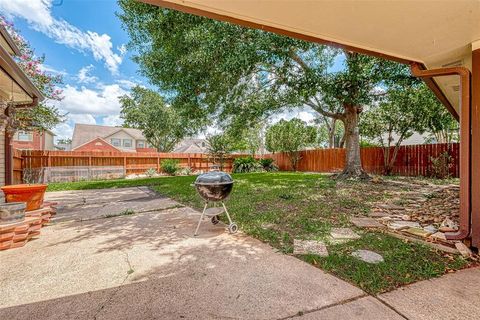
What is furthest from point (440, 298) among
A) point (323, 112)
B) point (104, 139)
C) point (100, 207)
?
point (104, 139)

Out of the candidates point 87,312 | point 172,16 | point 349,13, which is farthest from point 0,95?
point 349,13

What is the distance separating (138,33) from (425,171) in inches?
468

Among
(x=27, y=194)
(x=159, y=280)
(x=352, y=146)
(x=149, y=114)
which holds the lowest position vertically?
(x=159, y=280)

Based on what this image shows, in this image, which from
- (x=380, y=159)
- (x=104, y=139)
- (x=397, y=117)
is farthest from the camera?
(x=104, y=139)

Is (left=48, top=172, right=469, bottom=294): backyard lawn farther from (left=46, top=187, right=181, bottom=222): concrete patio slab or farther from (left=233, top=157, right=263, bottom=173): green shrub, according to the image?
(left=233, top=157, right=263, bottom=173): green shrub

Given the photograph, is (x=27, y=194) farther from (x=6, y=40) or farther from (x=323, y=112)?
(x=323, y=112)

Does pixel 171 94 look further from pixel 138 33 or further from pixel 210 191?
pixel 210 191

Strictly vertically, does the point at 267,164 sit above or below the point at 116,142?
below

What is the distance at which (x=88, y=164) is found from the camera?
12695 mm

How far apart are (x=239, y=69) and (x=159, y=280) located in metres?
5.62

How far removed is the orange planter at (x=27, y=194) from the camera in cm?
334

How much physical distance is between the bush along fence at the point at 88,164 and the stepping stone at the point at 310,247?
10.4 meters

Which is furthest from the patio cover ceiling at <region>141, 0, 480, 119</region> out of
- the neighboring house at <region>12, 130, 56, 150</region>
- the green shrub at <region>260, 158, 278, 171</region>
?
the neighboring house at <region>12, 130, 56, 150</region>

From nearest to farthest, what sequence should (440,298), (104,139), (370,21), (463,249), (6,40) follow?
(440,298) → (370,21) → (463,249) → (6,40) → (104,139)
